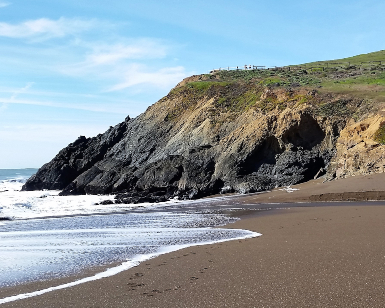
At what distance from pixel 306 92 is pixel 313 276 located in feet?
111

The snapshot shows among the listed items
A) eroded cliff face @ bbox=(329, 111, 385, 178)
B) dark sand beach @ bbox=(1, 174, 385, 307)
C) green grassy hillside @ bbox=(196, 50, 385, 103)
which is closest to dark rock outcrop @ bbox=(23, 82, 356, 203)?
eroded cliff face @ bbox=(329, 111, 385, 178)

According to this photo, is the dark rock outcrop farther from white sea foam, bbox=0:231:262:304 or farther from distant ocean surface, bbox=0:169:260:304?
white sea foam, bbox=0:231:262:304

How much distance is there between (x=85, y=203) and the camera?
28.8 metres

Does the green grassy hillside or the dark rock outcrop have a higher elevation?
the green grassy hillside

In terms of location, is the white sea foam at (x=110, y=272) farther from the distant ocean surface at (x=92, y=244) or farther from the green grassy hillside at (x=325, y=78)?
the green grassy hillside at (x=325, y=78)

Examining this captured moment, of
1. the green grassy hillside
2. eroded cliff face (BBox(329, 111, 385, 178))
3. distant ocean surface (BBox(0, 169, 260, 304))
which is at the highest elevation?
the green grassy hillside

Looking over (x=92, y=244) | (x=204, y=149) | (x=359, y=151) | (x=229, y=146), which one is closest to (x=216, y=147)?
(x=204, y=149)

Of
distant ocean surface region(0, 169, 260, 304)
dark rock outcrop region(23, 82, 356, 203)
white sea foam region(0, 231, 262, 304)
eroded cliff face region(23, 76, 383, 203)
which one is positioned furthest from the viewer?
dark rock outcrop region(23, 82, 356, 203)

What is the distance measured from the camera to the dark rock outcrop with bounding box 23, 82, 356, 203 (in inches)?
1199

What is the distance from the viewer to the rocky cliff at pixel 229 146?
29328mm

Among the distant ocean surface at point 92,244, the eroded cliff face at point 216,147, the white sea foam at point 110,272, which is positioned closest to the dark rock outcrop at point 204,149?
the eroded cliff face at point 216,147

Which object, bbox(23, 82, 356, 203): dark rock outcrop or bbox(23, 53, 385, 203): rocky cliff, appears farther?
bbox(23, 82, 356, 203): dark rock outcrop

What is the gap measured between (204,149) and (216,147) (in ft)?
3.55

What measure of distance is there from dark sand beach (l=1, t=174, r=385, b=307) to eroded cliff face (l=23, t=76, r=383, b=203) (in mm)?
19455
